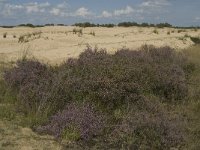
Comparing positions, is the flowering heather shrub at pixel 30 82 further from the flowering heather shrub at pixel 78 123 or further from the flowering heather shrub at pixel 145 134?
the flowering heather shrub at pixel 145 134

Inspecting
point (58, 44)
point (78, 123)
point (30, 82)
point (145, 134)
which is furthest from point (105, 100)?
point (58, 44)

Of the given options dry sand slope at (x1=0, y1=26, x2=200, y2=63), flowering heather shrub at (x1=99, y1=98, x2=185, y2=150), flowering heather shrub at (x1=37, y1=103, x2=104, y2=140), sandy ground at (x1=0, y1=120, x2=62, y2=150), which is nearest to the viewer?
sandy ground at (x1=0, y1=120, x2=62, y2=150)

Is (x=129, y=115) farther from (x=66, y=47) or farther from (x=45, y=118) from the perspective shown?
(x=66, y=47)

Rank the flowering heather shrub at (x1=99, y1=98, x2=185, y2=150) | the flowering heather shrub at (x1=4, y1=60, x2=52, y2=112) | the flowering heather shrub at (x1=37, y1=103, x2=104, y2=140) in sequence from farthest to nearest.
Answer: the flowering heather shrub at (x1=4, y1=60, x2=52, y2=112) → the flowering heather shrub at (x1=37, y1=103, x2=104, y2=140) → the flowering heather shrub at (x1=99, y1=98, x2=185, y2=150)

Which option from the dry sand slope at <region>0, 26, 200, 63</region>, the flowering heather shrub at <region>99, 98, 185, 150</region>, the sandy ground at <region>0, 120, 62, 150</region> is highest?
the dry sand slope at <region>0, 26, 200, 63</region>

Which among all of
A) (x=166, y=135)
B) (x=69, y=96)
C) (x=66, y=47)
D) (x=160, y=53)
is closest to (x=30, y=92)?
(x=69, y=96)

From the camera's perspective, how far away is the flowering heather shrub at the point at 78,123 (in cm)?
786

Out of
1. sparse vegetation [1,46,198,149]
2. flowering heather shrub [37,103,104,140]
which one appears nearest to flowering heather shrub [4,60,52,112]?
sparse vegetation [1,46,198,149]

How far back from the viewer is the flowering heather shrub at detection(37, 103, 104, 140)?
309 inches

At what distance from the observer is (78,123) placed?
7.93 m

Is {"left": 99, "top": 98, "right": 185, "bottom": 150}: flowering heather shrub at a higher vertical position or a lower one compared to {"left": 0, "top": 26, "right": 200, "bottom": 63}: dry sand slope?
lower

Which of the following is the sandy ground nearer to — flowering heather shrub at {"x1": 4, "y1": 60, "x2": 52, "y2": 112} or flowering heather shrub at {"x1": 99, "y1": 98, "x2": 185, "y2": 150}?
flowering heather shrub at {"x1": 4, "y1": 60, "x2": 52, "y2": 112}

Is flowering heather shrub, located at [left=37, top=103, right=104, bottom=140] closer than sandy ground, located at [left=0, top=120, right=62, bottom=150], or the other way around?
sandy ground, located at [left=0, top=120, right=62, bottom=150]

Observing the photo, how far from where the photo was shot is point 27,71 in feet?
34.1
